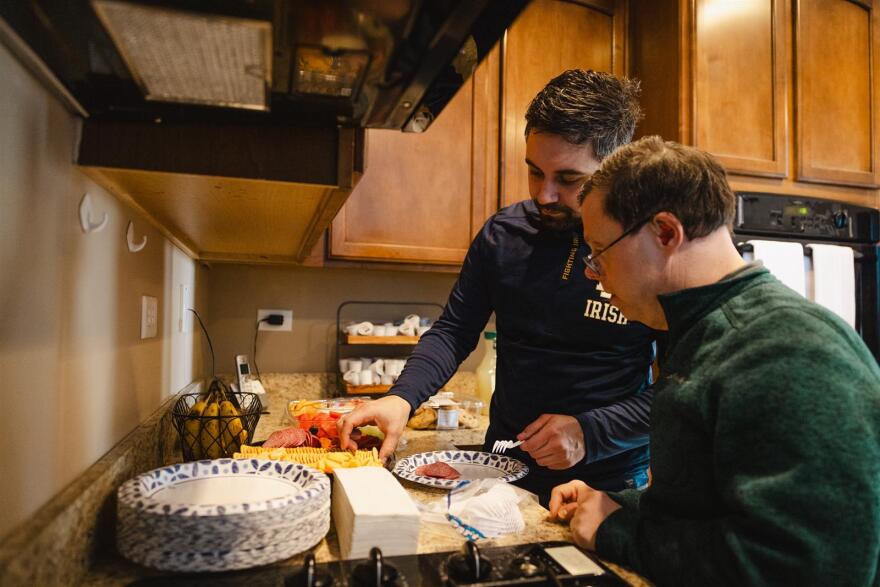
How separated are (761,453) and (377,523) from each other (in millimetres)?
419

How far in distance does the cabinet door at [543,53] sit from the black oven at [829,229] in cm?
73

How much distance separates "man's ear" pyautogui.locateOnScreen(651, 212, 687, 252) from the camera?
752mm

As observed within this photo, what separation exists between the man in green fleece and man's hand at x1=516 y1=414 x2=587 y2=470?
0.20 meters

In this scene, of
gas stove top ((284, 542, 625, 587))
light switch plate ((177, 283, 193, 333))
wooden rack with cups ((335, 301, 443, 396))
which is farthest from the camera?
wooden rack with cups ((335, 301, 443, 396))

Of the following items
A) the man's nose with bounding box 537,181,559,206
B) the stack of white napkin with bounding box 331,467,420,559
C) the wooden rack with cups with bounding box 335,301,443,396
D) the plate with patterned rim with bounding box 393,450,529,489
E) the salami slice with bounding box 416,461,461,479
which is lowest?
the plate with patterned rim with bounding box 393,450,529,489

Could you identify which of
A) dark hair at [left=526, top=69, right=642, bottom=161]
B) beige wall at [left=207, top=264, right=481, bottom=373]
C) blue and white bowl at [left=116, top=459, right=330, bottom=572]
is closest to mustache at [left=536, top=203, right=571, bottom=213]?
dark hair at [left=526, top=69, right=642, bottom=161]

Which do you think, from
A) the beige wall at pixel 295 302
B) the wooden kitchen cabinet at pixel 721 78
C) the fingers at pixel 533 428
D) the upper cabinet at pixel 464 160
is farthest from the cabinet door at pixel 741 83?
the fingers at pixel 533 428

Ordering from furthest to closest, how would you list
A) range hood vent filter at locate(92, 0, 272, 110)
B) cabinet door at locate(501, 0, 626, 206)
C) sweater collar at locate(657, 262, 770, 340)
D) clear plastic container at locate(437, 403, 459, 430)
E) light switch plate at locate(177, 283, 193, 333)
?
cabinet door at locate(501, 0, 626, 206), clear plastic container at locate(437, 403, 459, 430), light switch plate at locate(177, 283, 193, 333), sweater collar at locate(657, 262, 770, 340), range hood vent filter at locate(92, 0, 272, 110)

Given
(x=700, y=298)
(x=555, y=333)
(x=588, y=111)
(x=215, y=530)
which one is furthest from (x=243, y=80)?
(x=555, y=333)

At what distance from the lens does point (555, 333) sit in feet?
4.33

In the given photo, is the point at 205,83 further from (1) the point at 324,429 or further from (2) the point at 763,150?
(2) the point at 763,150

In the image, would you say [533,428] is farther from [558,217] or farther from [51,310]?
[51,310]

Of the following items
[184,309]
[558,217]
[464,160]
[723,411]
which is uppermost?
[464,160]

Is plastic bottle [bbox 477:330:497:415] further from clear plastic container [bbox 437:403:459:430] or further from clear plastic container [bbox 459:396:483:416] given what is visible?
clear plastic container [bbox 437:403:459:430]
